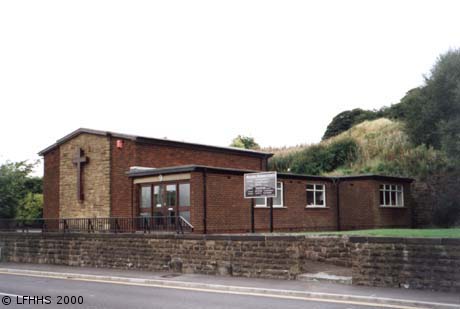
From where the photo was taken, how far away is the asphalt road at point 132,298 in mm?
11219

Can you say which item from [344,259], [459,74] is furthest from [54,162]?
[459,74]

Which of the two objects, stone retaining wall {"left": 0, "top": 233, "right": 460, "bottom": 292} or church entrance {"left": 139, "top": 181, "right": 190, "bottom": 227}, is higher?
church entrance {"left": 139, "top": 181, "right": 190, "bottom": 227}

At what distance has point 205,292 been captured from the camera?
13.6 m

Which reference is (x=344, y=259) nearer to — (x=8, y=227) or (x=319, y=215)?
(x=319, y=215)

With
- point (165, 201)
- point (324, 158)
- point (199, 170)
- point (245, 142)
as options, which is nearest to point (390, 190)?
point (324, 158)

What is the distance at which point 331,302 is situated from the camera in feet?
38.2

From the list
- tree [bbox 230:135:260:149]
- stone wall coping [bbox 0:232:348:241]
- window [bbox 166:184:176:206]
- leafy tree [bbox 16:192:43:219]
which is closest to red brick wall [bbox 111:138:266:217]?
window [bbox 166:184:176:206]

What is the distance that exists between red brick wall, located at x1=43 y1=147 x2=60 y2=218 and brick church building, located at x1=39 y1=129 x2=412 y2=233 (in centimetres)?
6

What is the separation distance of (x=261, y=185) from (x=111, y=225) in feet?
29.2

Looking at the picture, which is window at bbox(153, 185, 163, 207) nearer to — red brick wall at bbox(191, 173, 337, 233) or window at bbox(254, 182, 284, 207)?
red brick wall at bbox(191, 173, 337, 233)

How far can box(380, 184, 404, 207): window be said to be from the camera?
31328 mm

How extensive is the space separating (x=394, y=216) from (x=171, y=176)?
49.0ft

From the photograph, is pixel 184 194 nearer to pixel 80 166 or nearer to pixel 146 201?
pixel 146 201

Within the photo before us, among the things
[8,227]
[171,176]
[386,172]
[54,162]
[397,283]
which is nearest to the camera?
[397,283]
